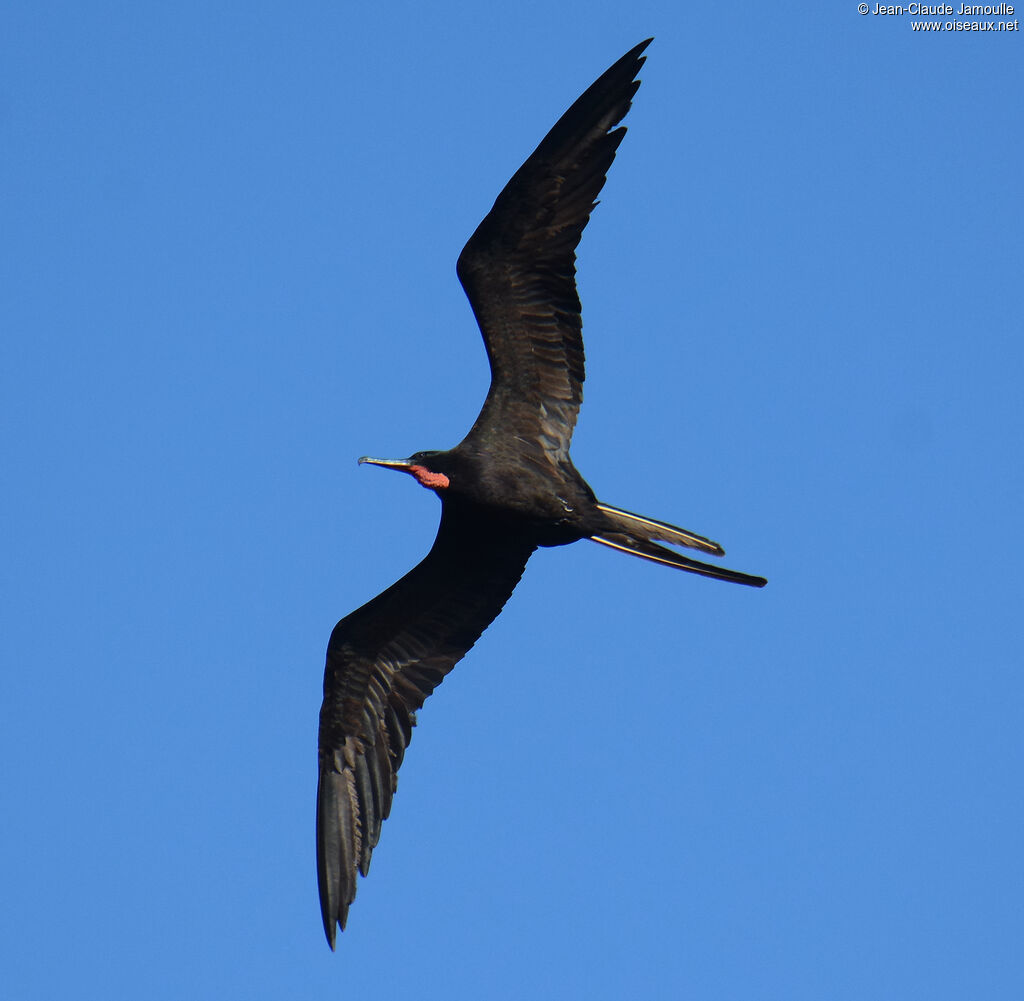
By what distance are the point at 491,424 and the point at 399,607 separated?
135 cm

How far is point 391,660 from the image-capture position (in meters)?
10.6

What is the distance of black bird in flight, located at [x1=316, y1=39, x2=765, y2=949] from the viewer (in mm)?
9688

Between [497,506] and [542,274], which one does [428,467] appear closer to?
[497,506]

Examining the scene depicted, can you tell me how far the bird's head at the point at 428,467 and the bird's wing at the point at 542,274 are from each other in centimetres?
33

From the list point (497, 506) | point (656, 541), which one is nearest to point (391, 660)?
point (497, 506)

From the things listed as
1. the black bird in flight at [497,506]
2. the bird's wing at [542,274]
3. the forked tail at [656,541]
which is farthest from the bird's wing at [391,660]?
the bird's wing at [542,274]

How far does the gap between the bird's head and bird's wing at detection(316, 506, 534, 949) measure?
0.62 metres

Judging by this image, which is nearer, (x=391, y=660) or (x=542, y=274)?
(x=542, y=274)

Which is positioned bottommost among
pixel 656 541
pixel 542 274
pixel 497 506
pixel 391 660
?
pixel 391 660

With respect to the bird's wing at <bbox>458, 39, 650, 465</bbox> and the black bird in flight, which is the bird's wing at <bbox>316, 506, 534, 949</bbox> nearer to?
the black bird in flight

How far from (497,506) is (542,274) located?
4.62 feet

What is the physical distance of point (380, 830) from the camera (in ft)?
34.1

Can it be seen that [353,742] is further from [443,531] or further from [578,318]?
[578,318]

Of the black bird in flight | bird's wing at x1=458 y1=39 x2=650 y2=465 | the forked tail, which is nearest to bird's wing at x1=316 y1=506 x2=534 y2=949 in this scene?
the black bird in flight
